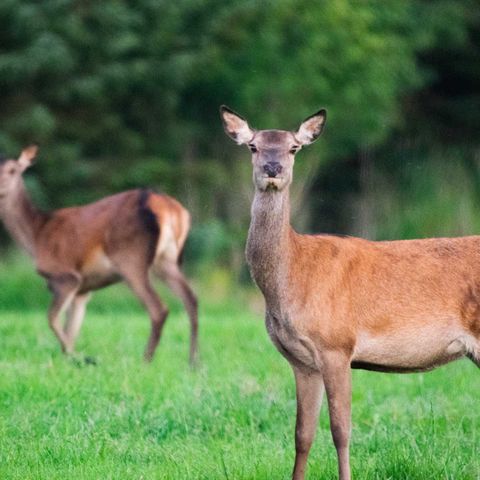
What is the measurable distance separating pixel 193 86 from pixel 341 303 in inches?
759

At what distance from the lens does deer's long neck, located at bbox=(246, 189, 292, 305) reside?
6246mm

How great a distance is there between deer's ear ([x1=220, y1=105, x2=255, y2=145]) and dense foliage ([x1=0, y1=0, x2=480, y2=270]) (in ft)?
49.4

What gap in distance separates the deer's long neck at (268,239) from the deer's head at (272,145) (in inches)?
2.4

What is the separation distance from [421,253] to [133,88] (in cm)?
1855

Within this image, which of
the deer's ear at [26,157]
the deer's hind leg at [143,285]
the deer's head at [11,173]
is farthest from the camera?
the deer's ear at [26,157]

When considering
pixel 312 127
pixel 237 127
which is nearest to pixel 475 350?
pixel 312 127

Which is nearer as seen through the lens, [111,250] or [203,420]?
[203,420]

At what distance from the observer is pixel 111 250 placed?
37.2 feet

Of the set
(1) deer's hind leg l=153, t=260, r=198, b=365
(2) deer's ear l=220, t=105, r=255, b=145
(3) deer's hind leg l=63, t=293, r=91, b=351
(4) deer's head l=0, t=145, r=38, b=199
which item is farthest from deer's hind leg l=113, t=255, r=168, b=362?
(2) deer's ear l=220, t=105, r=255, b=145

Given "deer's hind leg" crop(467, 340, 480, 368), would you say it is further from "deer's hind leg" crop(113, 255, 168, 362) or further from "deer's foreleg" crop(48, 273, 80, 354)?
"deer's foreleg" crop(48, 273, 80, 354)

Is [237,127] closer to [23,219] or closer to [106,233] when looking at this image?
[106,233]

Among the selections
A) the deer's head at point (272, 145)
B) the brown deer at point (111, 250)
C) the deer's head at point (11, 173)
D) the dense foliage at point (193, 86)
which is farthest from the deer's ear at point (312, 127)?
the dense foliage at point (193, 86)

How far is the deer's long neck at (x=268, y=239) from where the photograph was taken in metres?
6.25

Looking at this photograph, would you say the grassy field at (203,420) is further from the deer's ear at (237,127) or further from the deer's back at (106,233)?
the deer's ear at (237,127)
